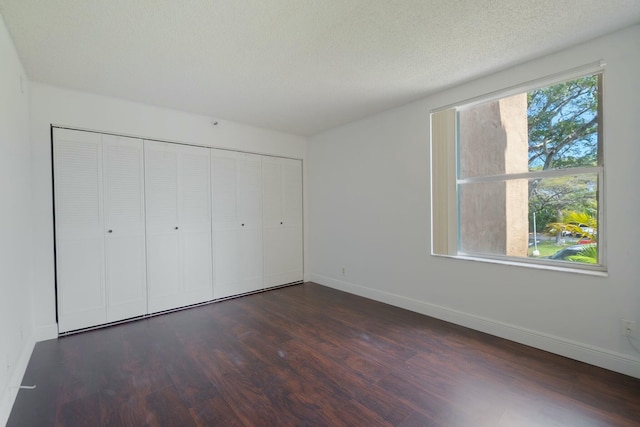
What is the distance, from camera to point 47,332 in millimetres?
2854

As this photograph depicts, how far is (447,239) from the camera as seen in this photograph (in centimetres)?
324

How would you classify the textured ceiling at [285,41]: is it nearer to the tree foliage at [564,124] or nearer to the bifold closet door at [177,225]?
the tree foliage at [564,124]

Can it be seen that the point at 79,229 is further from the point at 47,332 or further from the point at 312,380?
the point at 312,380

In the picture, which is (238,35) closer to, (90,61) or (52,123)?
(90,61)

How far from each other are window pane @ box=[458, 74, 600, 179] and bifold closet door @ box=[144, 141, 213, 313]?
11.0 ft

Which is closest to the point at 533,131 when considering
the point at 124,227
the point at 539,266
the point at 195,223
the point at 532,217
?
the point at 532,217

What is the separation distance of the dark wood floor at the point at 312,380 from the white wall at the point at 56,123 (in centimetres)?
Answer: 60

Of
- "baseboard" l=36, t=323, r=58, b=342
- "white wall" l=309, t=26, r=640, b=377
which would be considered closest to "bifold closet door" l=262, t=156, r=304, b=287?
"white wall" l=309, t=26, r=640, b=377

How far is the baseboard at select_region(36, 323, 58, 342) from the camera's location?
2807 millimetres

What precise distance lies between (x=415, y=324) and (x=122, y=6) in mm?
3707

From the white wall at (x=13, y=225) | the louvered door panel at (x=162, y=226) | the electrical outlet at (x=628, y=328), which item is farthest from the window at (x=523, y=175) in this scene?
the white wall at (x=13, y=225)

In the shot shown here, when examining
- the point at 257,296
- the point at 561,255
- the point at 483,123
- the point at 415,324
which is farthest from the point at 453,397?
the point at 257,296

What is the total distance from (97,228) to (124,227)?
0.82 ft

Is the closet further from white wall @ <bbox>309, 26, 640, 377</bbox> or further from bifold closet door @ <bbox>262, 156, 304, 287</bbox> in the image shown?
white wall @ <bbox>309, 26, 640, 377</bbox>
